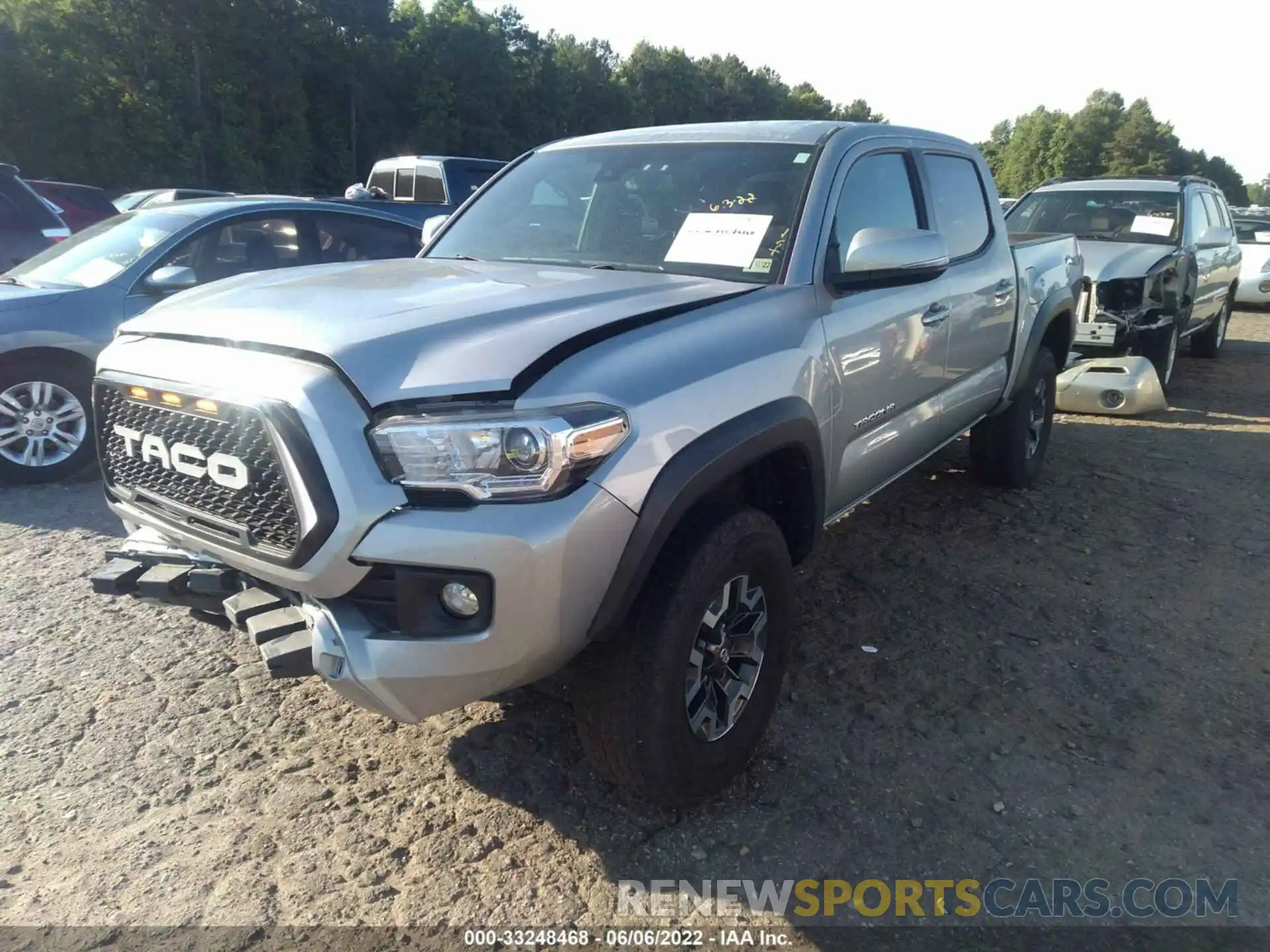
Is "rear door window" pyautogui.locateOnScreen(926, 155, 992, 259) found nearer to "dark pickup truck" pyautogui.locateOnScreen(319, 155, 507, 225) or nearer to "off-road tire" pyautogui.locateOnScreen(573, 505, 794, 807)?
"off-road tire" pyautogui.locateOnScreen(573, 505, 794, 807)

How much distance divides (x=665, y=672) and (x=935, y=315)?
2189 mm

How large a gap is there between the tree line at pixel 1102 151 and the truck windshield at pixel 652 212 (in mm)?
70392

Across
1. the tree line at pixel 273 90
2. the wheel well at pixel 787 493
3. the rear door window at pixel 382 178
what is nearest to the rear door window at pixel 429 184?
the rear door window at pixel 382 178

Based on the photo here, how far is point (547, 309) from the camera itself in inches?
102

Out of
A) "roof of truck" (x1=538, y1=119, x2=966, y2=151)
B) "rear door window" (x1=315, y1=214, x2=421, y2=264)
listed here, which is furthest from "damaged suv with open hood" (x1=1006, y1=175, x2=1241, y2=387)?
"rear door window" (x1=315, y1=214, x2=421, y2=264)

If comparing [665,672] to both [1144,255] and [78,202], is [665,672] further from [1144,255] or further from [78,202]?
[78,202]

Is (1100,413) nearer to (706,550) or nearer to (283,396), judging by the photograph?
(706,550)

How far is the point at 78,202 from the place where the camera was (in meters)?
11.5

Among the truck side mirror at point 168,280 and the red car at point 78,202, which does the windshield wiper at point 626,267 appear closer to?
the truck side mirror at point 168,280

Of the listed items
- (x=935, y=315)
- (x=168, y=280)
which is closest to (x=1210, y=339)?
(x=935, y=315)

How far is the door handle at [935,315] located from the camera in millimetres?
3789

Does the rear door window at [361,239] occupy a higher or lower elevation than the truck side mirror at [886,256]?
lower

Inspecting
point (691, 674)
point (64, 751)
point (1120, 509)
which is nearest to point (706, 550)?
point (691, 674)

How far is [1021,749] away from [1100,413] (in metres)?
5.50
